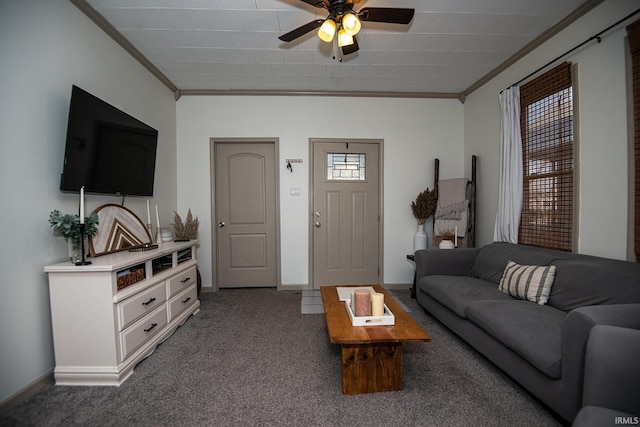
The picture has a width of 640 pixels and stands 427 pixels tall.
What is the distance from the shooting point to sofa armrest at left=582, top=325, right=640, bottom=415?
1.08m

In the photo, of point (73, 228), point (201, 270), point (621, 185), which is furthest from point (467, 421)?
point (201, 270)

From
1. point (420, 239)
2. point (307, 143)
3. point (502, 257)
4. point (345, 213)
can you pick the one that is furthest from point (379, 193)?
point (502, 257)

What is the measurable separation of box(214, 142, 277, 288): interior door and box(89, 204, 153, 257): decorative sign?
121 centimetres

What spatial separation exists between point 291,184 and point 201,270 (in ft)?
5.76

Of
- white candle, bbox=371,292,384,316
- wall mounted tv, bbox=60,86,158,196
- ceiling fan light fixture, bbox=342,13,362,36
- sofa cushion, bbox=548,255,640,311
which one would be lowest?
white candle, bbox=371,292,384,316

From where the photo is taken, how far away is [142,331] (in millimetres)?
2053

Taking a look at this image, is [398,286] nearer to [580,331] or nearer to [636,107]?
[580,331]

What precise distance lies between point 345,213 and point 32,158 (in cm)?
312

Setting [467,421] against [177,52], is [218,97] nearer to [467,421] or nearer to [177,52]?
[177,52]

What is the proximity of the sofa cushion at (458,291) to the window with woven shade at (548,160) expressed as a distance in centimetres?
72

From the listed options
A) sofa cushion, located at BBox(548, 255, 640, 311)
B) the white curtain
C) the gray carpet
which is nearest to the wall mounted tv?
the gray carpet

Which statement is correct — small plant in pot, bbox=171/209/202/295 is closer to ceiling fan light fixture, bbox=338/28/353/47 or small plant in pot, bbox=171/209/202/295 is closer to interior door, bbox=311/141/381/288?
interior door, bbox=311/141/381/288

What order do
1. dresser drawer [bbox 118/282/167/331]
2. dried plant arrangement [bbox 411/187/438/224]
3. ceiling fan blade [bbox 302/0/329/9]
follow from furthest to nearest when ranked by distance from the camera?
1. dried plant arrangement [bbox 411/187/438/224]
2. dresser drawer [bbox 118/282/167/331]
3. ceiling fan blade [bbox 302/0/329/9]

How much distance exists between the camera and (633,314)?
4.25 ft
